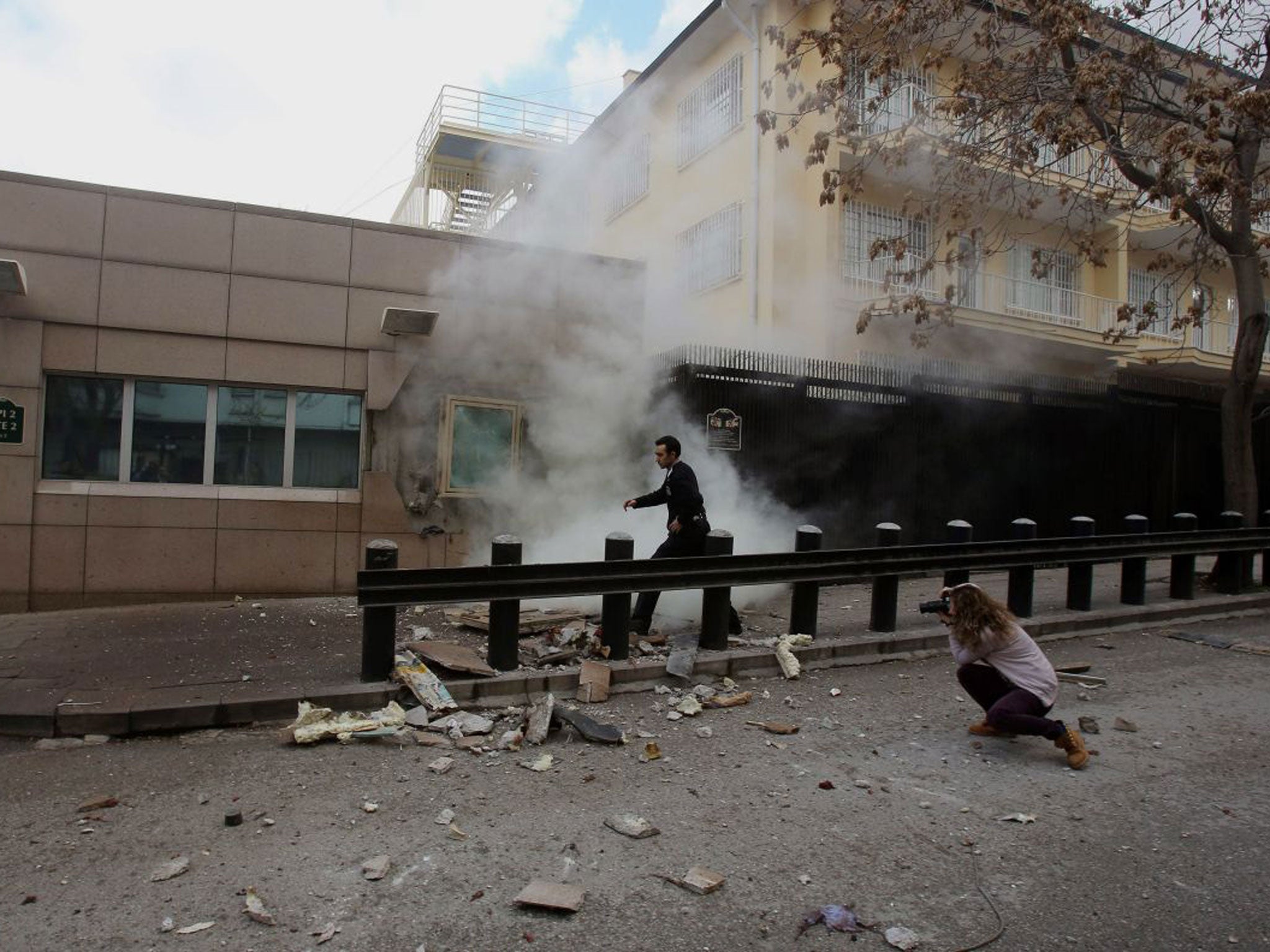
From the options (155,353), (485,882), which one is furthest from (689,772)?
(155,353)

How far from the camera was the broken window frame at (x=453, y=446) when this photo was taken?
318 inches

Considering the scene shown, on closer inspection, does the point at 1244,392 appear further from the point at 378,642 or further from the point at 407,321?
the point at 378,642

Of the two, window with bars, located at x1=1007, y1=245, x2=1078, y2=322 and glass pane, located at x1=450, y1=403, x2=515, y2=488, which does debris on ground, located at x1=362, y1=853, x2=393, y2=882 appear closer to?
glass pane, located at x1=450, y1=403, x2=515, y2=488

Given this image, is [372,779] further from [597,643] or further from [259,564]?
[259,564]

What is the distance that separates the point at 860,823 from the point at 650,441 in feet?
18.2

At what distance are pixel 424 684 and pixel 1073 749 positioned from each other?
10.8 feet

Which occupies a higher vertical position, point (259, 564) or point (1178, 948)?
point (259, 564)

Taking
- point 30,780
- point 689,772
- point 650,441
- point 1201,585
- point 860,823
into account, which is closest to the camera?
point 860,823

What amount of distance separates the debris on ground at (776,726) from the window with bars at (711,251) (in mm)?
9711

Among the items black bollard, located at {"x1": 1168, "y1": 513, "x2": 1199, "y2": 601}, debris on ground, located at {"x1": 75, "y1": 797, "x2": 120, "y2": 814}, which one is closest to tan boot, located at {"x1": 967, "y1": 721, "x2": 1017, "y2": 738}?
debris on ground, located at {"x1": 75, "y1": 797, "x2": 120, "y2": 814}

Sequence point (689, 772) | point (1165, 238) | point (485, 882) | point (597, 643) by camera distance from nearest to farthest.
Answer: point (485, 882) → point (689, 772) → point (597, 643) → point (1165, 238)

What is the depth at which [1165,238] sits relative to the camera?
18062 mm

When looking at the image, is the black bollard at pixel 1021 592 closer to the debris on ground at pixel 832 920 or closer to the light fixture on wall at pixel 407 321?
the debris on ground at pixel 832 920

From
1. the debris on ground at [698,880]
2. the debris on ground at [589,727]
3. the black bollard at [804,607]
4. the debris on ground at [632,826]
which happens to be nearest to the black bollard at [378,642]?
the debris on ground at [589,727]
